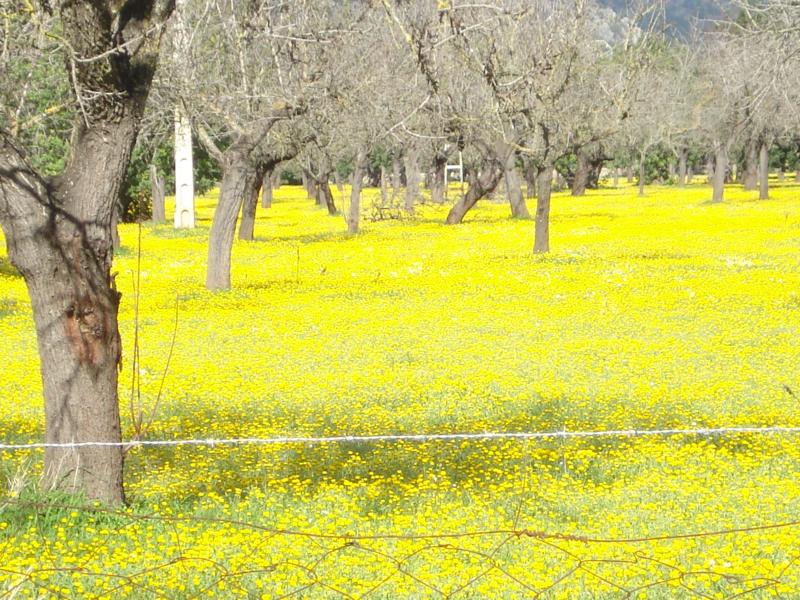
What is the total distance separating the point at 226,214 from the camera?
70.4ft

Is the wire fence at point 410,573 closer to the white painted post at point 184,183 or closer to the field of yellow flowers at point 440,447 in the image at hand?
the field of yellow flowers at point 440,447

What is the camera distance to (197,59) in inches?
845

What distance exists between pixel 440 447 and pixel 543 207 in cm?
1899

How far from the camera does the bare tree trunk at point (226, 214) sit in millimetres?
21109

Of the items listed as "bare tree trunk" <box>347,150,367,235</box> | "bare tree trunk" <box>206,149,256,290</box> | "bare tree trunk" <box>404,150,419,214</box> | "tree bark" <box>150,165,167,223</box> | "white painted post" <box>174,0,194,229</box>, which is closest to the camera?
"bare tree trunk" <box>206,149,256,290</box>

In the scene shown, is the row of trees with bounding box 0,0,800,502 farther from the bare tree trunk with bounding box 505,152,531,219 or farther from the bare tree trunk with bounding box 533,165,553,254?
the bare tree trunk with bounding box 505,152,531,219

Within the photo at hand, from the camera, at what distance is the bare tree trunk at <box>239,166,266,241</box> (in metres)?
33.5

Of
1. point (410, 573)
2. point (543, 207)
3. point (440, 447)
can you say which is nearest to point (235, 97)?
point (543, 207)

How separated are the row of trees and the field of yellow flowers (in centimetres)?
114

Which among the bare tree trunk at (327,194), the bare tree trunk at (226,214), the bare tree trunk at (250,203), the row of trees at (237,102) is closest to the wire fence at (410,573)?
the row of trees at (237,102)

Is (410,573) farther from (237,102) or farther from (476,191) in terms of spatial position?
(476,191)

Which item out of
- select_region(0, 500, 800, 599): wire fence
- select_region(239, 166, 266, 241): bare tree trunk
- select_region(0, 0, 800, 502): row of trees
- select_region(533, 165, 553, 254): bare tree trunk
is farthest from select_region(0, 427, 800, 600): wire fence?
select_region(239, 166, 266, 241): bare tree trunk

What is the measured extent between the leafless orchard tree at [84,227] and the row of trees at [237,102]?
11 millimetres

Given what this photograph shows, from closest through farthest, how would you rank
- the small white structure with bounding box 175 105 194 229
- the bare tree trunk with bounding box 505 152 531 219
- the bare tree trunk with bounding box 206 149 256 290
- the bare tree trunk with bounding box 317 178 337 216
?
the bare tree trunk with bounding box 206 149 256 290 < the small white structure with bounding box 175 105 194 229 < the bare tree trunk with bounding box 505 152 531 219 < the bare tree trunk with bounding box 317 178 337 216
